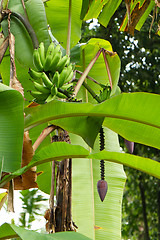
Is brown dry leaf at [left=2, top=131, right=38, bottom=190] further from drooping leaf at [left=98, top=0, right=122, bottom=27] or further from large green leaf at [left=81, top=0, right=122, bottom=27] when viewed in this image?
drooping leaf at [left=98, top=0, right=122, bottom=27]

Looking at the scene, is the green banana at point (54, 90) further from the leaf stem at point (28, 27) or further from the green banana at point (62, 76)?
the leaf stem at point (28, 27)

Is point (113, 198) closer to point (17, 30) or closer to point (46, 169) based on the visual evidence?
point (46, 169)

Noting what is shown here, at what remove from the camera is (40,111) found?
0.85m

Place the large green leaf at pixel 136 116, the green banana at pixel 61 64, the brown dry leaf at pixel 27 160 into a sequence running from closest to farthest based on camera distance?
the large green leaf at pixel 136 116, the brown dry leaf at pixel 27 160, the green banana at pixel 61 64

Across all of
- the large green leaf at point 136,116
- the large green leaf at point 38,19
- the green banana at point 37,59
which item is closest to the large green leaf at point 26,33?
the large green leaf at point 38,19

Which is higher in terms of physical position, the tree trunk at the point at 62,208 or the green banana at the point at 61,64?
the green banana at the point at 61,64

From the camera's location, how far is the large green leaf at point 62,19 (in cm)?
136

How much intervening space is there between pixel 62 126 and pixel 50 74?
19cm

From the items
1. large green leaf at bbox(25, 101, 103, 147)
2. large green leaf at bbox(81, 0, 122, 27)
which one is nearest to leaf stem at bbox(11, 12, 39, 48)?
large green leaf at bbox(25, 101, 103, 147)

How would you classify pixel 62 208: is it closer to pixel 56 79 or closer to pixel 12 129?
pixel 12 129

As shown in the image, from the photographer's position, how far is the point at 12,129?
0.78m

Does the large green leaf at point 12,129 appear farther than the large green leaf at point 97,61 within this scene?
No

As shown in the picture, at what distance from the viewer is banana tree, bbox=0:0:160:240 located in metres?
0.78

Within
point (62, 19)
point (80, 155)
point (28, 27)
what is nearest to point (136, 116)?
point (80, 155)
